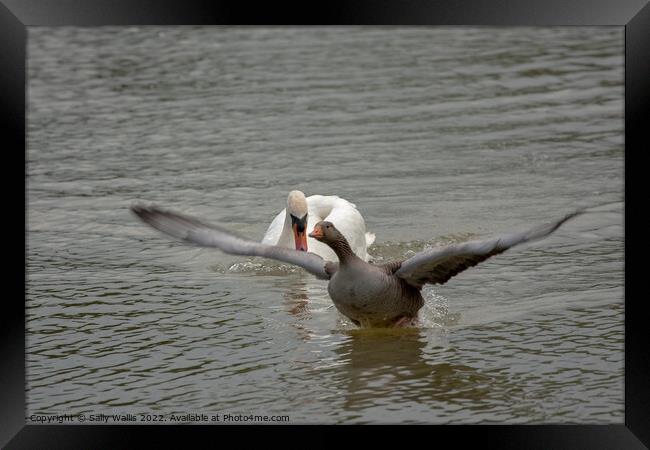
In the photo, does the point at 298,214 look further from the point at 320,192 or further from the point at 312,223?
the point at 320,192

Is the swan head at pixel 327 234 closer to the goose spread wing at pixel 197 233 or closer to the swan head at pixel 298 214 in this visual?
the goose spread wing at pixel 197 233

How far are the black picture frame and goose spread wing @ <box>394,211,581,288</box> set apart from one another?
1348 mm

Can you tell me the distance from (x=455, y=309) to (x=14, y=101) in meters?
4.97

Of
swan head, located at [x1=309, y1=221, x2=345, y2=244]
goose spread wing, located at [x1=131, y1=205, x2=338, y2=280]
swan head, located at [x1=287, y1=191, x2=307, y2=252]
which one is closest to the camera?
goose spread wing, located at [x1=131, y1=205, x2=338, y2=280]

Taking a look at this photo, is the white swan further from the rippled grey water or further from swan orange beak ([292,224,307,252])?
the rippled grey water

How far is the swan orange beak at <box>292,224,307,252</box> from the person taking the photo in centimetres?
1035

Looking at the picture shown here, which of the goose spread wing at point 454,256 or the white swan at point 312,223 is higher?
the white swan at point 312,223

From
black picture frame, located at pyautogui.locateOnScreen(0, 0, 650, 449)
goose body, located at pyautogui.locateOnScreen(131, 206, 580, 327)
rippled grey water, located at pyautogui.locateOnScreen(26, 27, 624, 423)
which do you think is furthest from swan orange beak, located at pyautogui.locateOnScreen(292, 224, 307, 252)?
black picture frame, located at pyautogui.locateOnScreen(0, 0, 650, 449)

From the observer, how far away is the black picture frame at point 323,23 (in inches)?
209

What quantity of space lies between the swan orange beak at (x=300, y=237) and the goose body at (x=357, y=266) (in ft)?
5.06

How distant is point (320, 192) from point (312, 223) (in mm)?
1710

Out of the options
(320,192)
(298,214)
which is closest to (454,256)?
(298,214)

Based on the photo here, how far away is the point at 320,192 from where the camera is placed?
1291 cm

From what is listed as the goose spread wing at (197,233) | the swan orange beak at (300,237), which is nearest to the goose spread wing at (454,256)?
the goose spread wing at (197,233)
